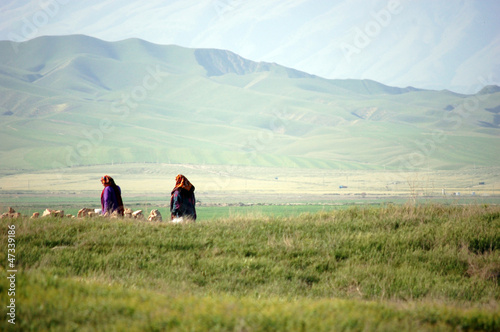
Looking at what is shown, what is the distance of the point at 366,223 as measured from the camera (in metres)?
11.8

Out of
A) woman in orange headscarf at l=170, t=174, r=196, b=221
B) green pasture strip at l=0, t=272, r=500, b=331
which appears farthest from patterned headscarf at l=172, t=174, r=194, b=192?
green pasture strip at l=0, t=272, r=500, b=331

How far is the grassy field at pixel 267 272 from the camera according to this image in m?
5.30

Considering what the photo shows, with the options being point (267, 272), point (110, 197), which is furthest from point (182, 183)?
point (267, 272)

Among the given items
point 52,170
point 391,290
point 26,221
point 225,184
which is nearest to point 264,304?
point 391,290

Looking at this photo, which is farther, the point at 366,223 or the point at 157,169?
the point at 157,169

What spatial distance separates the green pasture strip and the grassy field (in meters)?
0.02

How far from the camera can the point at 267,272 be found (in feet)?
30.1

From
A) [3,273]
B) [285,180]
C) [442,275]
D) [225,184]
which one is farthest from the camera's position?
[285,180]

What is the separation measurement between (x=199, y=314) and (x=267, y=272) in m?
4.09

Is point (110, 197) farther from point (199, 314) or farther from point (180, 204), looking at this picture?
point (199, 314)

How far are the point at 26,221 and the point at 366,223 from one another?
24.0 feet

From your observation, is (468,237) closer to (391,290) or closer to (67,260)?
(391,290)

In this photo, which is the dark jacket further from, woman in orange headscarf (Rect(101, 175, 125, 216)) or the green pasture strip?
the green pasture strip

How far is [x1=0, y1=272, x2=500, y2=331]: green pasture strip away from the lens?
5023 millimetres
